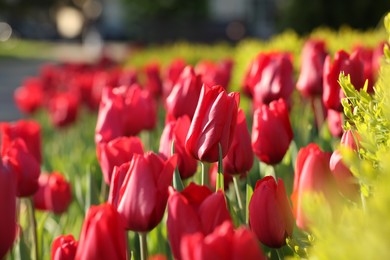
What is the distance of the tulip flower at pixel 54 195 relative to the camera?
8.62ft

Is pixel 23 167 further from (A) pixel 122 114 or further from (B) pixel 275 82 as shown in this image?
(B) pixel 275 82

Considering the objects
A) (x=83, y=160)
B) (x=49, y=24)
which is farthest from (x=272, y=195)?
(x=49, y=24)

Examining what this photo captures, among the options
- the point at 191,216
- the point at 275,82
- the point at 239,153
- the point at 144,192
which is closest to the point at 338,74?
the point at 239,153

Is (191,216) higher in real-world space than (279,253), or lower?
higher

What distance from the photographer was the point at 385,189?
28.4 inches

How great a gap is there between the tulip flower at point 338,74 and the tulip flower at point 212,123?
490 mm

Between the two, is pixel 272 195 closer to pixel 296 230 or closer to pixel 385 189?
pixel 296 230

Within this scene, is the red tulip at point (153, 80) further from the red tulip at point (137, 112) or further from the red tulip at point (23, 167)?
the red tulip at point (23, 167)

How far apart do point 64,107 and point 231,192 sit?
2.26 m

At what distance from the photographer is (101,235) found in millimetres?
1160

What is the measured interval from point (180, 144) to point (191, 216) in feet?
1.95

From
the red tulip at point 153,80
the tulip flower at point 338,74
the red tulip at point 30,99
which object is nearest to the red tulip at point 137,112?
the tulip flower at point 338,74

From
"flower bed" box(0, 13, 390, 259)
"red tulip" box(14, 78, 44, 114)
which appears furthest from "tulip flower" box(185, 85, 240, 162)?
"red tulip" box(14, 78, 44, 114)

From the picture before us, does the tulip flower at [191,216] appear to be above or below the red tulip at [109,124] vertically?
above
